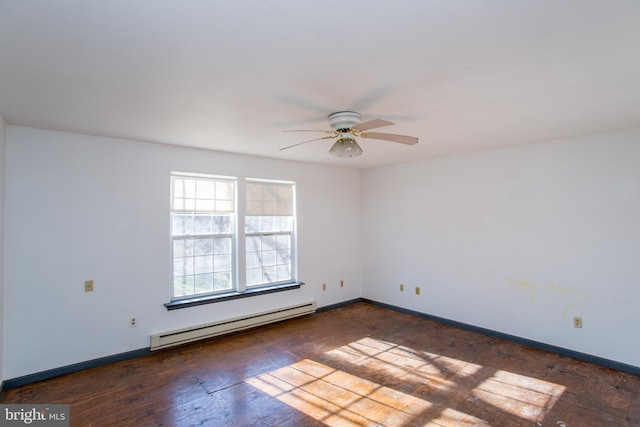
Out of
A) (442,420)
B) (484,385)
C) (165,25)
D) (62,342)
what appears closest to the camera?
(165,25)

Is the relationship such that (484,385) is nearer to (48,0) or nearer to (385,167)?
(385,167)

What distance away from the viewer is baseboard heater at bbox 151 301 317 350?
12.2 ft

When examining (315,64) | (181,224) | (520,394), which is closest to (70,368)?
(181,224)

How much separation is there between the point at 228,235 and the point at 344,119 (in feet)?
8.44

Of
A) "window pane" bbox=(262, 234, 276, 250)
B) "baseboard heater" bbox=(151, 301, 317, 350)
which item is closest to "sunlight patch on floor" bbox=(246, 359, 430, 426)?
"baseboard heater" bbox=(151, 301, 317, 350)

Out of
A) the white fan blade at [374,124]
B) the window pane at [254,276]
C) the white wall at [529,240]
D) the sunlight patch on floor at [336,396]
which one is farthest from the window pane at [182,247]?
the white wall at [529,240]

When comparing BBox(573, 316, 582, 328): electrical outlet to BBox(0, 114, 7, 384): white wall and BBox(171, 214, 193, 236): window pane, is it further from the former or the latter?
BBox(0, 114, 7, 384): white wall

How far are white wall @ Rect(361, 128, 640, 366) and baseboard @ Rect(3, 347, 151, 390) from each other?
3824mm

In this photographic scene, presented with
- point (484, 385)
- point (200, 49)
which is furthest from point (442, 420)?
point (200, 49)

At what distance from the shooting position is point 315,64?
187 cm

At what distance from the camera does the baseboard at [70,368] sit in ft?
9.74

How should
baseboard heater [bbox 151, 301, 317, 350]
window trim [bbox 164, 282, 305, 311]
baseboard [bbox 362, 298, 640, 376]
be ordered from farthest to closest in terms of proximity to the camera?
1. window trim [bbox 164, 282, 305, 311]
2. baseboard heater [bbox 151, 301, 317, 350]
3. baseboard [bbox 362, 298, 640, 376]

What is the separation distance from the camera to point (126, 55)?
5.75 feet

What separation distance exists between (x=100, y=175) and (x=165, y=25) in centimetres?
263
